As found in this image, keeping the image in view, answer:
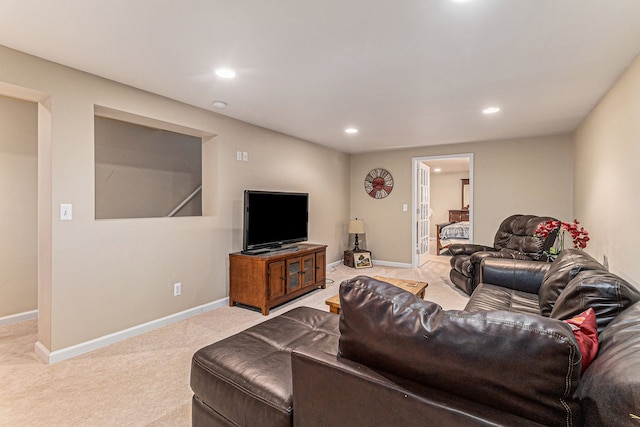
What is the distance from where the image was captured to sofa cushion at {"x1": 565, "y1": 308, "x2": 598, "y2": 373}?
3.16 feet

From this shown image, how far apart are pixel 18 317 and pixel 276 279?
2.64 metres

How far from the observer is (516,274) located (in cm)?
290

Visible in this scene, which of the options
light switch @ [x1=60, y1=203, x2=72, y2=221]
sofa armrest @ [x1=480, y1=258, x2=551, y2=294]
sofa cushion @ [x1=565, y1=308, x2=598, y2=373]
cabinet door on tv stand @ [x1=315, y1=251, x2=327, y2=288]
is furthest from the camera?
cabinet door on tv stand @ [x1=315, y1=251, x2=327, y2=288]

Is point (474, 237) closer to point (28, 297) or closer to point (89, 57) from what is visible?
point (89, 57)

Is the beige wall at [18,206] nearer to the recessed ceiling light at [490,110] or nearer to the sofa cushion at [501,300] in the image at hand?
the sofa cushion at [501,300]

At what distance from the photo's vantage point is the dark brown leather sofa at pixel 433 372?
2.42 ft

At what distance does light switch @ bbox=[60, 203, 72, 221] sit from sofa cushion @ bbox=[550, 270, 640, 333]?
3.32 meters

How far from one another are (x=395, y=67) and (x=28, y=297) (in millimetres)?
4253

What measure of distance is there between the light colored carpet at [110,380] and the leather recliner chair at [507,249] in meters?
2.68

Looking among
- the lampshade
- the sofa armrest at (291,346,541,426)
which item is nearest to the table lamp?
the lampshade

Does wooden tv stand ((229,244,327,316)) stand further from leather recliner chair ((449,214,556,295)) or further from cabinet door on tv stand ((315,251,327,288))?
leather recliner chair ((449,214,556,295))

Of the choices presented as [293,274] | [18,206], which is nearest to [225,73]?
[293,274]

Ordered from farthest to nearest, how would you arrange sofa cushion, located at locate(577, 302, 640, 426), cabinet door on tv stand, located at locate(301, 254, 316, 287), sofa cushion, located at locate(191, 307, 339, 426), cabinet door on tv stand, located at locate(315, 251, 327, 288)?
cabinet door on tv stand, located at locate(315, 251, 327, 288)
cabinet door on tv stand, located at locate(301, 254, 316, 287)
sofa cushion, located at locate(191, 307, 339, 426)
sofa cushion, located at locate(577, 302, 640, 426)

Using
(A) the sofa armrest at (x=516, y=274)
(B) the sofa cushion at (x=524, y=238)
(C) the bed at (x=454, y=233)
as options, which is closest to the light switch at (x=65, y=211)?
(A) the sofa armrest at (x=516, y=274)
